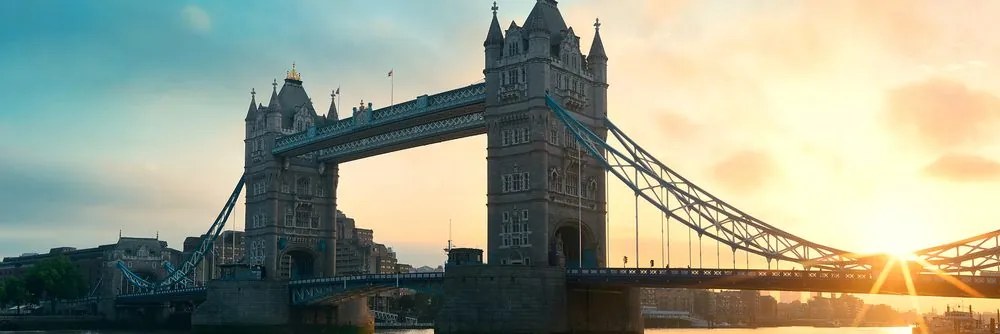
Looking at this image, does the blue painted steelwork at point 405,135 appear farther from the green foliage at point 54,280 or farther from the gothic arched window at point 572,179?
the green foliage at point 54,280

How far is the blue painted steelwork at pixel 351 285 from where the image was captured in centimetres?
10269

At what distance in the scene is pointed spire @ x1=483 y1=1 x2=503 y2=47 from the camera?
10312 cm

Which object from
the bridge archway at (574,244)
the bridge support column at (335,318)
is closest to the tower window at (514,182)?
the bridge archway at (574,244)

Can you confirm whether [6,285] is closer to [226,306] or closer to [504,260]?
[226,306]

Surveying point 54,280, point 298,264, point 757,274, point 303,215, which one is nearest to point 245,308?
point 298,264

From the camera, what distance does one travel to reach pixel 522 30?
10069 centimetres

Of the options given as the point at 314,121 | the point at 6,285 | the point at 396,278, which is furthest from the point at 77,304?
the point at 396,278

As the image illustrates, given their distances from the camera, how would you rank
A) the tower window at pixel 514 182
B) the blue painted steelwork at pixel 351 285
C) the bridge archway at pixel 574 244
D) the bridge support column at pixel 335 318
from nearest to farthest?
the tower window at pixel 514 182, the bridge archway at pixel 574 244, the blue painted steelwork at pixel 351 285, the bridge support column at pixel 335 318

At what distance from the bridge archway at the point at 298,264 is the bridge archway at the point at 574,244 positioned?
145 feet

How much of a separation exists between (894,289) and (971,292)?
5218 millimetres

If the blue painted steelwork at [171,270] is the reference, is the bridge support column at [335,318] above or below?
below

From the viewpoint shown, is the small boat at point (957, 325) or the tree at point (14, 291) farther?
the tree at point (14, 291)

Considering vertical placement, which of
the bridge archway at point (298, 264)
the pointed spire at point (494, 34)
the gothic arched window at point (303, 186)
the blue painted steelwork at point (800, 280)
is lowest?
the blue painted steelwork at point (800, 280)

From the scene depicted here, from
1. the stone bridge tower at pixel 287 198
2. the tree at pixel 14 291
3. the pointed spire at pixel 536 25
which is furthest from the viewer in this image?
the tree at pixel 14 291
